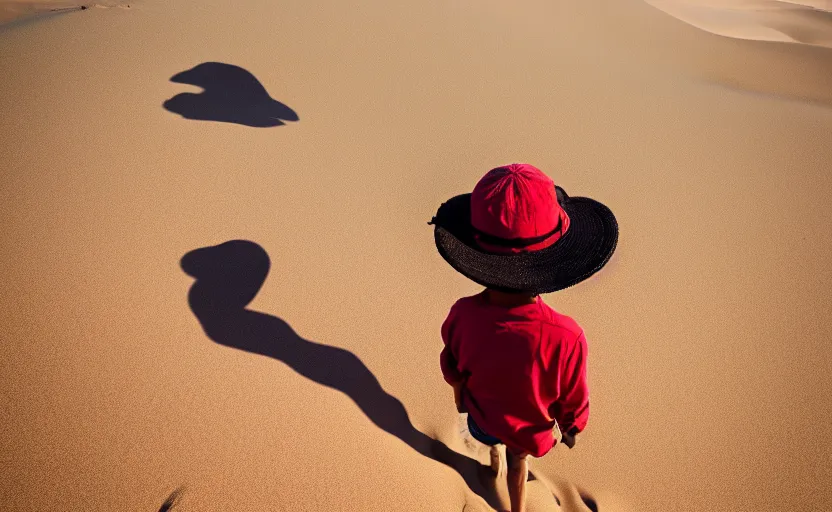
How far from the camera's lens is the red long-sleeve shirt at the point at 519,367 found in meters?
1.44

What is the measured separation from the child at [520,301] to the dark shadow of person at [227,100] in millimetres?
3395

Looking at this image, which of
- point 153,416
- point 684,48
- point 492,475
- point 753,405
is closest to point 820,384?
point 753,405

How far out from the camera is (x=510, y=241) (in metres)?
1.35

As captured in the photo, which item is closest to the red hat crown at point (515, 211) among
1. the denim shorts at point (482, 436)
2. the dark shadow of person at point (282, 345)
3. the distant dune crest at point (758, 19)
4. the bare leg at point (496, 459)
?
the denim shorts at point (482, 436)

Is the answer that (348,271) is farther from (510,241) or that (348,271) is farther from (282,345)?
(510,241)

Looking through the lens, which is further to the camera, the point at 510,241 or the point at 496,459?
the point at 496,459

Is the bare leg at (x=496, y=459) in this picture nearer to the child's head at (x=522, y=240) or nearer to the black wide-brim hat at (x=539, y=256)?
the child's head at (x=522, y=240)

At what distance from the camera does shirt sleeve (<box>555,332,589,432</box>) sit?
147 centimetres

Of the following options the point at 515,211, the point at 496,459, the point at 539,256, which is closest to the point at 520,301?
the point at 539,256

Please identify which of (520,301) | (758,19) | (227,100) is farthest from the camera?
(758,19)

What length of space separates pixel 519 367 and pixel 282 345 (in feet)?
4.90

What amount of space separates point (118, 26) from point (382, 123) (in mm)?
3461

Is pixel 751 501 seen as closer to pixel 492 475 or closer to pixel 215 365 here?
pixel 492 475

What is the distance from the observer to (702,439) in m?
2.37
